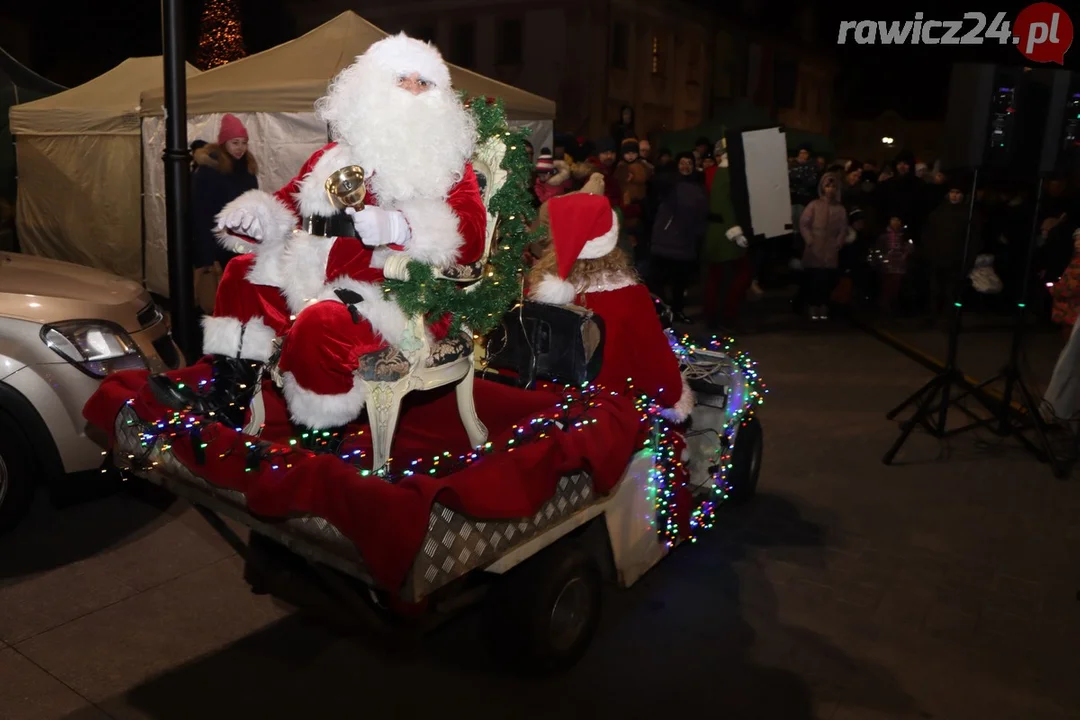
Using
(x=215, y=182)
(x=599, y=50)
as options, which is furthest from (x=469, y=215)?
(x=599, y=50)

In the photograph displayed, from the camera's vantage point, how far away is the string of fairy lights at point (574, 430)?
321cm

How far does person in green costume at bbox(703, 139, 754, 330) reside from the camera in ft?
34.3

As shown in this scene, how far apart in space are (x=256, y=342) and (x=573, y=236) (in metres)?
1.44

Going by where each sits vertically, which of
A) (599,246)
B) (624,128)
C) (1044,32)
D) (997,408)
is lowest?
(997,408)

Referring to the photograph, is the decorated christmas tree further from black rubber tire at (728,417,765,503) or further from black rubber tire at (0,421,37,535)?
black rubber tire at (728,417,765,503)

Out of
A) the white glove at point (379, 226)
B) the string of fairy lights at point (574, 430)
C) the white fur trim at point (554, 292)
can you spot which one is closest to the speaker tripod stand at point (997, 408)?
the string of fairy lights at point (574, 430)

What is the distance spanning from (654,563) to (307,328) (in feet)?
5.97

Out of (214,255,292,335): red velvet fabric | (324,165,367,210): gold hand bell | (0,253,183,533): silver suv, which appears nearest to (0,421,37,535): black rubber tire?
(0,253,183,533): silver suv

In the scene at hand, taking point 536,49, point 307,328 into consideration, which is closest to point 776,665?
point 307,328

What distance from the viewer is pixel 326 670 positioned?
362 centimetres

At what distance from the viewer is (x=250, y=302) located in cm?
388

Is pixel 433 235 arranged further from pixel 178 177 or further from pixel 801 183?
pixel 801 183

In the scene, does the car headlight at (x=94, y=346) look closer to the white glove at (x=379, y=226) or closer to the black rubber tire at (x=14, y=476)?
the black rubber tire at (x=14, y=476)

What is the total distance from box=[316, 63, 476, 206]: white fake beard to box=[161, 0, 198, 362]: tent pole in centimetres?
220
